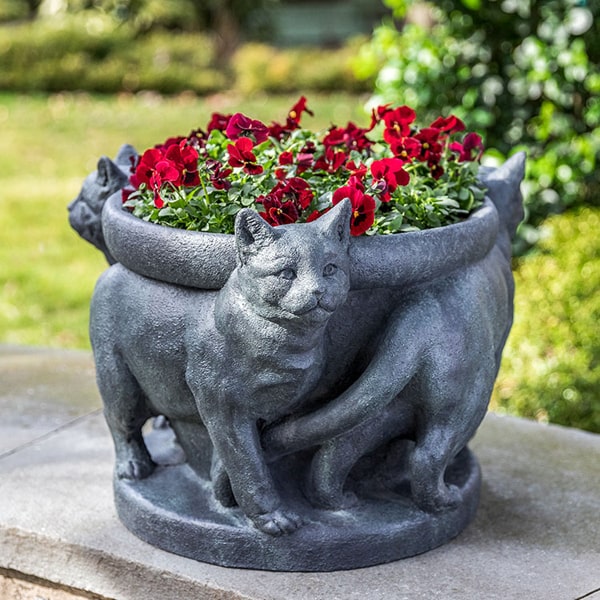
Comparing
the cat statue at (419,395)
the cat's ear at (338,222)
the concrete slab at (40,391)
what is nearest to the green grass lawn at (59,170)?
the concrete slab at (40,391)

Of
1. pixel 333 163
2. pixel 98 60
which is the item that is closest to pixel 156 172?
pixel 333 163

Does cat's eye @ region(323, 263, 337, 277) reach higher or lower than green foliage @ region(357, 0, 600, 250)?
higher

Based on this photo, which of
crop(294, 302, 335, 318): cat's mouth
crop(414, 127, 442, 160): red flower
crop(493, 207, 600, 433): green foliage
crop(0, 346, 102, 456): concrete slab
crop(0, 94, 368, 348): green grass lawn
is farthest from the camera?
crop(0, 94, 368, 348): green grass lawn

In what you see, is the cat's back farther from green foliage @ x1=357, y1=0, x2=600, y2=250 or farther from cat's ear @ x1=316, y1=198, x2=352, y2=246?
green foliage @ x1=357, y1=0, x2=600, y2=250

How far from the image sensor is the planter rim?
91.1 inches

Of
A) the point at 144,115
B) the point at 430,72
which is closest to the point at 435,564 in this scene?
the point at 430,72

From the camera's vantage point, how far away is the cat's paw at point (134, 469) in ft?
8.84

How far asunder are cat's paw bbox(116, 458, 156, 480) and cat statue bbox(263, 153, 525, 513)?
420 mm

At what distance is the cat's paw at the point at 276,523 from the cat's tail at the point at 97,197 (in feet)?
2.62

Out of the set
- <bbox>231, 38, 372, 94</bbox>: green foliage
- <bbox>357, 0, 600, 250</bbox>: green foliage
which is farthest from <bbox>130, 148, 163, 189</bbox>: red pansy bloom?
<bbox>231, 38, 372, 94</bbox>: green foliage

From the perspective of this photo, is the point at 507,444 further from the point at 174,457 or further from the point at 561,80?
the point at 561,80

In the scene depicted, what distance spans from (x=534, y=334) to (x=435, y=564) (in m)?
2.37

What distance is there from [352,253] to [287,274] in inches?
8.3

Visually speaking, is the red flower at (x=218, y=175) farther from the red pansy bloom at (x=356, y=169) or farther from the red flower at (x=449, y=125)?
the red flower at (x=449, y=125)
